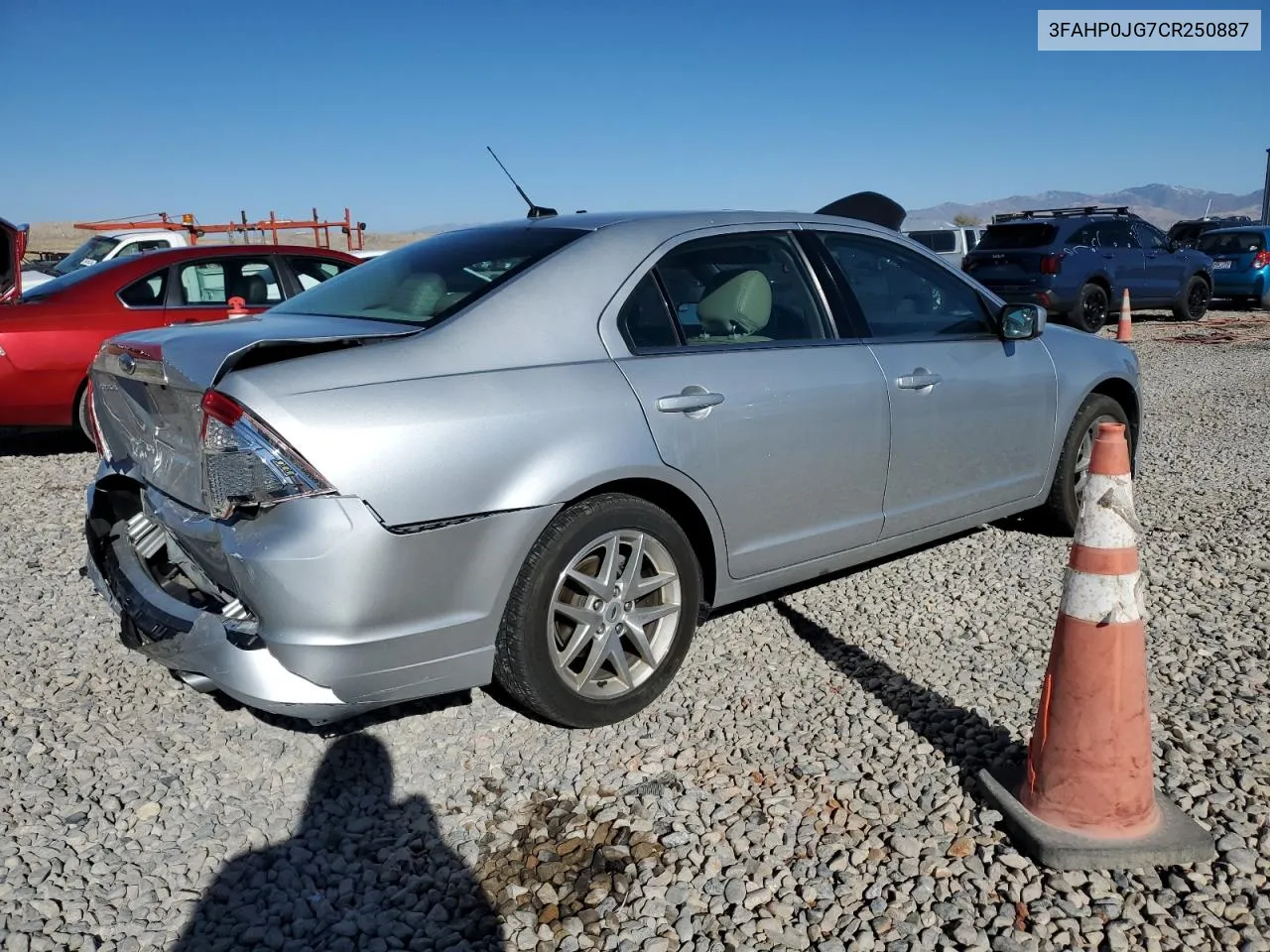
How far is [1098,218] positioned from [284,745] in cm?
1458

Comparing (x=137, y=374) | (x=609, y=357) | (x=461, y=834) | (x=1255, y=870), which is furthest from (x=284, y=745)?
Answer: (x=1255, y=870)

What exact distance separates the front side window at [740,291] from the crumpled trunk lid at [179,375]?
3.24 ft

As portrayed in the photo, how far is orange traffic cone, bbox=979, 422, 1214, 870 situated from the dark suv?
38.5 ft

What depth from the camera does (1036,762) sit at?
2.58 meters

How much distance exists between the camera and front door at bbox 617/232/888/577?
10.5 feet

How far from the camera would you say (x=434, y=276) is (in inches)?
135

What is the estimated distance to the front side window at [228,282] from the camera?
297 inches

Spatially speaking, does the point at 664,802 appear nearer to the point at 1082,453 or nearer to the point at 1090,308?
→ the point at 1082,453

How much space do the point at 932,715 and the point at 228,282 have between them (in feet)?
21.1

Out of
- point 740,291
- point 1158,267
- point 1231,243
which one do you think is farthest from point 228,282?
point 1231,243

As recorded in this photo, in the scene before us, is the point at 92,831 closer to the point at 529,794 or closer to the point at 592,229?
the point at 529,794

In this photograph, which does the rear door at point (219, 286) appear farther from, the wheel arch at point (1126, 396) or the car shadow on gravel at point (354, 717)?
the wheel arch at point (1126, 396)

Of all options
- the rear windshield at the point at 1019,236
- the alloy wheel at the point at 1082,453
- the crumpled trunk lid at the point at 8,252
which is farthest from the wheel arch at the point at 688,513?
the rear windshield at the point at 1019,236

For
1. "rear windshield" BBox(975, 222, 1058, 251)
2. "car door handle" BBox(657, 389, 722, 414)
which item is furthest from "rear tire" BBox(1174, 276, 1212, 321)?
"car door handle" BBox(657, 389, 722, 414)
